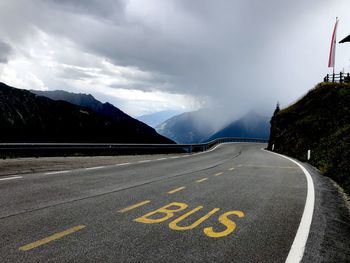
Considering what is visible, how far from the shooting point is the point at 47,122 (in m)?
133

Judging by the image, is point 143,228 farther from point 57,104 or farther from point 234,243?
point 57,104

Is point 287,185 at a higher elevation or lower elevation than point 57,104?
lower

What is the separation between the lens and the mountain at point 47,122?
11950 cm

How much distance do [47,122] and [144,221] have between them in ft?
451

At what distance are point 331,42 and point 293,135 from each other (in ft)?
41.5

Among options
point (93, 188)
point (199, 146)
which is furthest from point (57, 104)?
point (93, 188)

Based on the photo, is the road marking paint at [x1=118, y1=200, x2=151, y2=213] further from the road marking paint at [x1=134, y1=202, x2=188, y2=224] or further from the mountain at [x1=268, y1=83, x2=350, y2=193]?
the mountain at [x1=268, y1=83, x2=350, y2=193]

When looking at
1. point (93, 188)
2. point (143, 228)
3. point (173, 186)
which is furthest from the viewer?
point (173, 186)

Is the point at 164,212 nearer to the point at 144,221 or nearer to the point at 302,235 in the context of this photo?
the point at 144,221

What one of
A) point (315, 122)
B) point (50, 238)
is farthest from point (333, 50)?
point (50, 238)

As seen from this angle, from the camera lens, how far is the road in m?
3.90

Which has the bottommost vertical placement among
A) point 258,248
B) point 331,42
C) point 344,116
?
point 258,248

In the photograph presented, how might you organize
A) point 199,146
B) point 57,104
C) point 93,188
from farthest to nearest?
point 57,104 < point 199,146 < point 93,188

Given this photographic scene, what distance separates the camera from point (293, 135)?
114 ft
